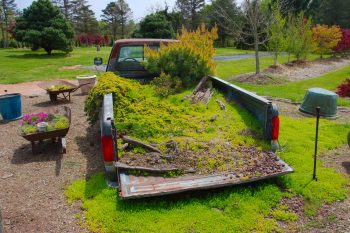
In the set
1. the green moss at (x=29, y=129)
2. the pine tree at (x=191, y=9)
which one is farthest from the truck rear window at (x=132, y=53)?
the pine tree at (x=191, y=9)

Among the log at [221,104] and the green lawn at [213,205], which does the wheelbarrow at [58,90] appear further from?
the green lawn at [213,205]

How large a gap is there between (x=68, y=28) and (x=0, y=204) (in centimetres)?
2588

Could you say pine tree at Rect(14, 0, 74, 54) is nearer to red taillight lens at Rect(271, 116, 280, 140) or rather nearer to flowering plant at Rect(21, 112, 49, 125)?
flowering plant at Rect(21, 112, 49, 125)

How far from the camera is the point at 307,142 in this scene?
554cm

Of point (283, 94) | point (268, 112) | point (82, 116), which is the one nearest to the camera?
point (268, 112)

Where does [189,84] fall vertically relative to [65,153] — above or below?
above

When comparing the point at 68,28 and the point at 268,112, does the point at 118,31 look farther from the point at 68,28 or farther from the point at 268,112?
the point at 268,112

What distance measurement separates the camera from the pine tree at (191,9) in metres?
49.9

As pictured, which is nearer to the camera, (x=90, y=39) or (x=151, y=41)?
(x=151, y=41)

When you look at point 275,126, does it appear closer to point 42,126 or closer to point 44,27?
point 42,126

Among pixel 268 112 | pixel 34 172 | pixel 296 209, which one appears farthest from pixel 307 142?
pixel 34 172

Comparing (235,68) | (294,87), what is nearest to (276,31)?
(235,68)

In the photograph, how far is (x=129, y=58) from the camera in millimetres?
6855

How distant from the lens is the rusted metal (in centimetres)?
331
